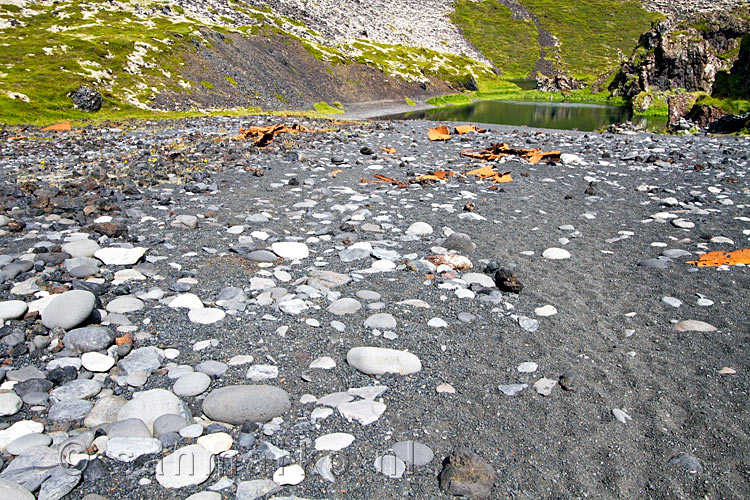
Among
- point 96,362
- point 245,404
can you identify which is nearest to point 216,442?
point 245,404

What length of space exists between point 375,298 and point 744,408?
3.83 metres

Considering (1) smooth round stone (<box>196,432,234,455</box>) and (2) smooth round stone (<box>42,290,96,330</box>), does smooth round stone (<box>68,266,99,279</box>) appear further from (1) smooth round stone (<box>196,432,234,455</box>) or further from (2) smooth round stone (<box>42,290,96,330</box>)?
(1) smooth round stone (<box>196,432,234,455</box>)

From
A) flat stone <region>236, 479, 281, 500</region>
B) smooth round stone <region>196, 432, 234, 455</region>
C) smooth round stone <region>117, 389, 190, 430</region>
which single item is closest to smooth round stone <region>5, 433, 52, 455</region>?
smooth round stone <region>117, 389, 190, 430</region>

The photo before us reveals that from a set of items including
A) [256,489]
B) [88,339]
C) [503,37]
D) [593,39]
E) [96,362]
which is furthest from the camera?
[593,39]

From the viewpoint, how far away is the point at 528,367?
4531 millimetres

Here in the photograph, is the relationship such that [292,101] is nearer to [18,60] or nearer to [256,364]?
[18,60]

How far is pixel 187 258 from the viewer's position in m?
6.81

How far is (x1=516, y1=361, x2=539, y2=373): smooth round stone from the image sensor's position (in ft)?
14.7

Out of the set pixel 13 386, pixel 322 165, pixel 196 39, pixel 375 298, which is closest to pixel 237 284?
pixel 375 298

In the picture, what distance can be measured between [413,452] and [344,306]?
2.42m

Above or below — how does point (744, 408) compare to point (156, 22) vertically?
below

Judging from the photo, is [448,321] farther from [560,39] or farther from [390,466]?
[560,39]

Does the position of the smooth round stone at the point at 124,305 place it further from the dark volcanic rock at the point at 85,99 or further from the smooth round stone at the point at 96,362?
the dark volcanic rock at the point at 85,99

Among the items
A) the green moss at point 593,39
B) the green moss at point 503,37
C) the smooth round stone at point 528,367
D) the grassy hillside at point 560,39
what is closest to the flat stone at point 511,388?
the smooth round stone at point 528,367
